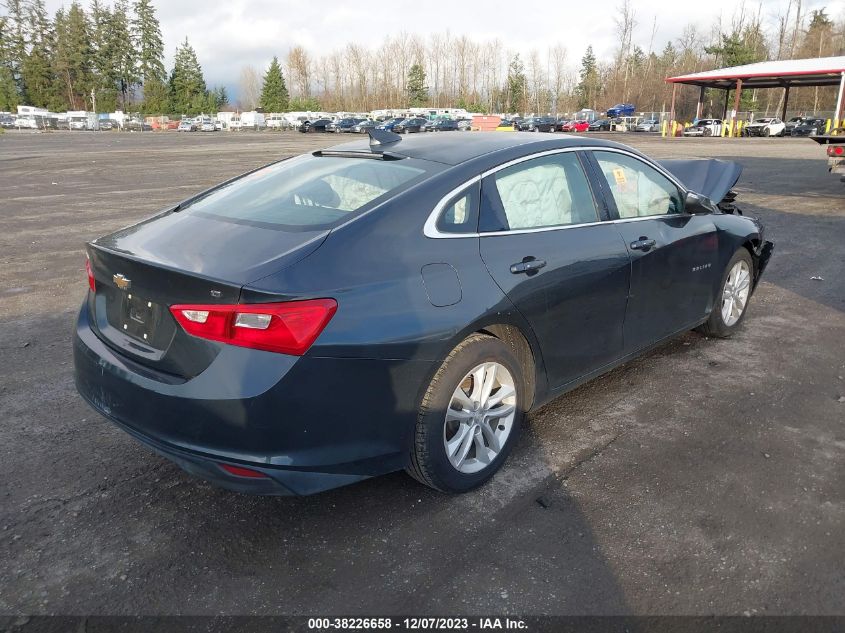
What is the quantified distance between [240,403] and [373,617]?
0.93 metres

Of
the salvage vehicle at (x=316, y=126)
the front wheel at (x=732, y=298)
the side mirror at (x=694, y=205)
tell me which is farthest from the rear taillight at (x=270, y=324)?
the salvage vehicle at (x=316, y=126)

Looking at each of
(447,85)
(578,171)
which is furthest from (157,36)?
(578,171)

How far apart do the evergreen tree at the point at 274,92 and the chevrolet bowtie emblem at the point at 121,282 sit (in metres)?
113

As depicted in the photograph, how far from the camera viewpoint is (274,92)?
4350 inches

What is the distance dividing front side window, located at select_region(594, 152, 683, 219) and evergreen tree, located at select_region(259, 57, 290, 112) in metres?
112

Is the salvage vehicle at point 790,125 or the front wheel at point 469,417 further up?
the salvage vehicle at point 790,125

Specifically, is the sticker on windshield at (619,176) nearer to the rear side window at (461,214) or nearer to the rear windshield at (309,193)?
the rear side window at (461,214)

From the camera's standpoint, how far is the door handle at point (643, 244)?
13.1ft

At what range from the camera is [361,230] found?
2.85 m

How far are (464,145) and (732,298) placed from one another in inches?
116

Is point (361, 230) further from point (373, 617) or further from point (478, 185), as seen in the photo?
point (373, 617)

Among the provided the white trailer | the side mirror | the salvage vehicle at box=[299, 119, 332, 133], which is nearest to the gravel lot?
the side mirror

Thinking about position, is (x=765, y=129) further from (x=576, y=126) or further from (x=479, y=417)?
(x=479, y=417)

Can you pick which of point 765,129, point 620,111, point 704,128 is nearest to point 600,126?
point 620,111
